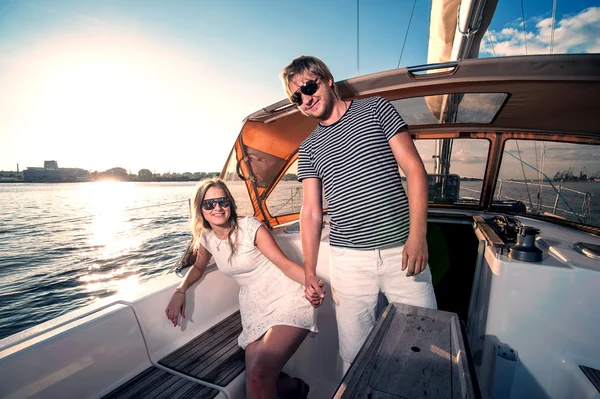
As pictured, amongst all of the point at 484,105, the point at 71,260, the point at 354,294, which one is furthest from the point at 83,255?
the point at 484,105

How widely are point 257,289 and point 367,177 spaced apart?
115cm

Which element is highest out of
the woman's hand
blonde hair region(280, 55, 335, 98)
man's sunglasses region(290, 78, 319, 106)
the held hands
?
blonde hair region(280, 55, 335, 98)

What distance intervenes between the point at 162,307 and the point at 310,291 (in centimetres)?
110

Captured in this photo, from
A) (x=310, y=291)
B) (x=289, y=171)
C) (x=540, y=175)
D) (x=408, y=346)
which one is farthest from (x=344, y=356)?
(x=540, y=175)

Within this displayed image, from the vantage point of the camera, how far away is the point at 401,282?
58.3 inches

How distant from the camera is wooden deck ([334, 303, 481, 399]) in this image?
74 centimetres

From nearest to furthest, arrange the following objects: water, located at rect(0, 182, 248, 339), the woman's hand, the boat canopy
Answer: the boat canopy
the woman's hand
water, located at rect(0, 182, 248, 339)

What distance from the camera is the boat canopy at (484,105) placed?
1.59 metres

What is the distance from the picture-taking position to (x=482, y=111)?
2.50m

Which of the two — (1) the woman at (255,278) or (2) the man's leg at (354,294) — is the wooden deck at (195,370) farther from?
(2) the man's leg at (354,294)

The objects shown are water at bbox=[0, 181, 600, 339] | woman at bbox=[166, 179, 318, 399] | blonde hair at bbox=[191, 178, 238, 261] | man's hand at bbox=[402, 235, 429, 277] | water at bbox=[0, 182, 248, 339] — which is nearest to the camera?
man's hand at bbox=[402, 235, 429, 277]

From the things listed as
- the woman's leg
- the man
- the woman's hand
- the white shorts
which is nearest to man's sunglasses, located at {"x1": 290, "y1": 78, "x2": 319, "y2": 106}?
the man

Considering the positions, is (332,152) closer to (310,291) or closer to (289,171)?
(310,291)

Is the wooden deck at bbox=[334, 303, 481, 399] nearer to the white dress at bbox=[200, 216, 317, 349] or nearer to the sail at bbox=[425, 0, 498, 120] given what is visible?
the white dress at bbox=[200, 216, 317, 349]
